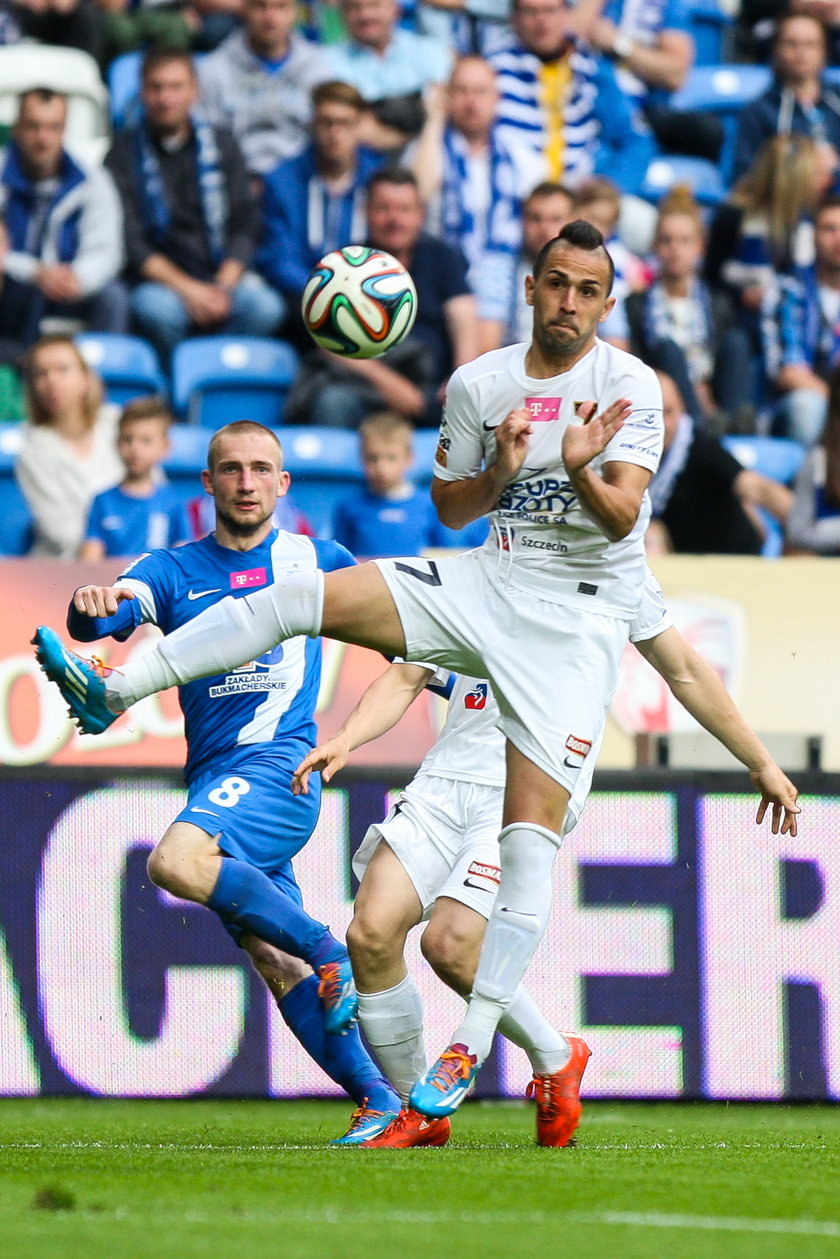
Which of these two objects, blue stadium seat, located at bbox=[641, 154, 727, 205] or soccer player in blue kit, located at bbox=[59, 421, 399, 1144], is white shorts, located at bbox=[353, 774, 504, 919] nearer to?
soccer player in blue kit, located at bbox=[59, 421, 399, 1144]

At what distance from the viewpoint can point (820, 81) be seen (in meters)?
13.1

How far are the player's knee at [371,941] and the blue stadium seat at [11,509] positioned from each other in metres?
5.00

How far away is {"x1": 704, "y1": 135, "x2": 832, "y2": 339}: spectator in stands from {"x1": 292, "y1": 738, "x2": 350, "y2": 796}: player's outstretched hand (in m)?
7.60

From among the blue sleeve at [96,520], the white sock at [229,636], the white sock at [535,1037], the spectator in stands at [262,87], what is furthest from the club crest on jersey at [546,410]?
the spectator in stands at [262,87]

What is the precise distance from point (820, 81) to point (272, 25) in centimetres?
394

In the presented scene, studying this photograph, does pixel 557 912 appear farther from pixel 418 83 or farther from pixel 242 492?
pixel 418 83

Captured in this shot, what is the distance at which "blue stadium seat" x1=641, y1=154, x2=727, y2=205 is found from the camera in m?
13.2

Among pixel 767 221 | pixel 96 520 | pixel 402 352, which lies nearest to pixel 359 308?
pixel 96 520

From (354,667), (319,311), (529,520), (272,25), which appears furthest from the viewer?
(272,25)

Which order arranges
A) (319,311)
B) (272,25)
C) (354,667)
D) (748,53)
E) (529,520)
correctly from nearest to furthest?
(529,520)
(319,311)
(354,667)
(272,25)
(748,53)

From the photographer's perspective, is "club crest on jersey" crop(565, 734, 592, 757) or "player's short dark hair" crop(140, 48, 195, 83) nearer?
"club crest on jersey" crop(565, 734, 592, 757)

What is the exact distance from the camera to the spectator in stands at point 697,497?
33.6ft

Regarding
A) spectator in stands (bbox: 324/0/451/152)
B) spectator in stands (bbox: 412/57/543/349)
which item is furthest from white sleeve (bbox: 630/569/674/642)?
spectator in stands (bbox: 324/0/451/152)

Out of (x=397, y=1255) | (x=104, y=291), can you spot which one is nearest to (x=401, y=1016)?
(x=397, y=1255)
